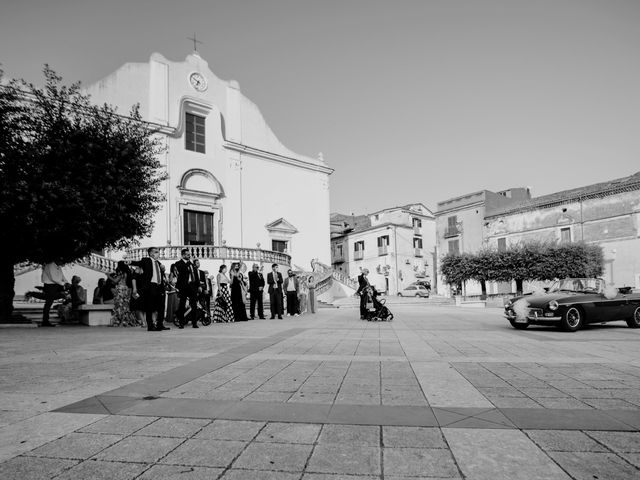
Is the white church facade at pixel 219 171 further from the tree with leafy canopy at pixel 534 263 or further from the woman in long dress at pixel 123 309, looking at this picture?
the tree with leafy canopy at pixel 534 263

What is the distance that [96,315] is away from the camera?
12.0 meters

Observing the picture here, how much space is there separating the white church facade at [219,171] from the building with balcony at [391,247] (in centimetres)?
2000

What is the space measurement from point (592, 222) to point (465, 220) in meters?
11.2

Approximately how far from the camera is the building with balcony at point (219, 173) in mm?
25688

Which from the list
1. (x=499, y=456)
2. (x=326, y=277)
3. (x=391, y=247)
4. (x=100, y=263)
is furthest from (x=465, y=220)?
(x=499, y=456)

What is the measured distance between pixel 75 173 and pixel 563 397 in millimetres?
11601

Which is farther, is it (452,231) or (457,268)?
(452,231)

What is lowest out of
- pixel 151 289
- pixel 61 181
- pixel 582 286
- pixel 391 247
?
pixel 582 286

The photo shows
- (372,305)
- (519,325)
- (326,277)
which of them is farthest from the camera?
(326,277)

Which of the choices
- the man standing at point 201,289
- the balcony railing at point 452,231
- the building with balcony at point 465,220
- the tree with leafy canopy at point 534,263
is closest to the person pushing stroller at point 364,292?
the man standing at point 201,289

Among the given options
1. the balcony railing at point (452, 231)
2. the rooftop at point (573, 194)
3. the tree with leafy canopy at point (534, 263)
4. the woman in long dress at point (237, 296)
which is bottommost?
the woman in long dress at point (237, 296)

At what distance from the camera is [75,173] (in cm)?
1122

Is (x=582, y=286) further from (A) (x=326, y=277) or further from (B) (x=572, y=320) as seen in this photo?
(A) (x=326, y=277)

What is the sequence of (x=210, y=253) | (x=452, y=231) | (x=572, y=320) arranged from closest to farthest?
(x=572, y=320)
(x=210, y=253)
(x=452, y=231)
